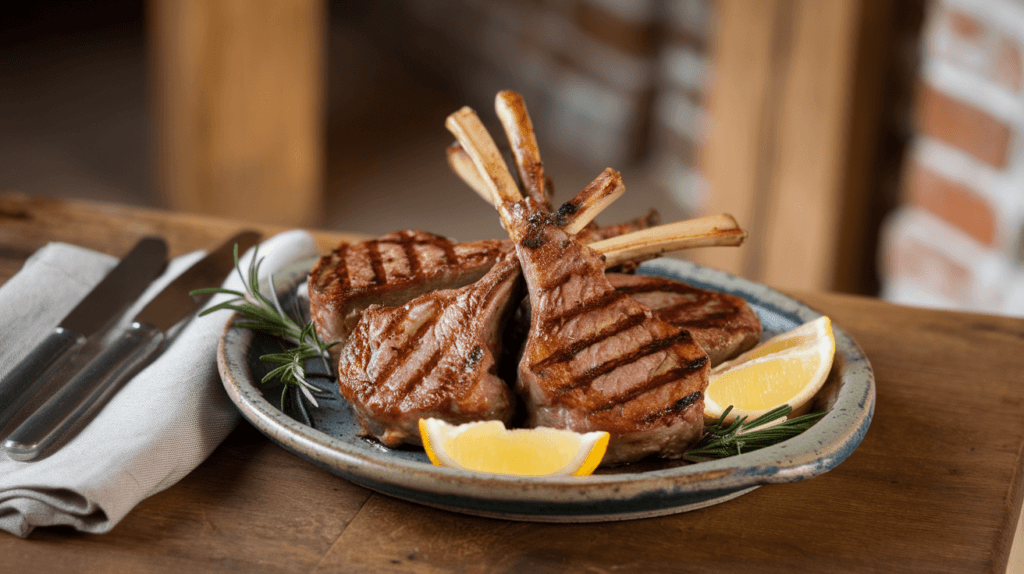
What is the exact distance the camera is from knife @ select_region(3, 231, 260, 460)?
3.74 ft

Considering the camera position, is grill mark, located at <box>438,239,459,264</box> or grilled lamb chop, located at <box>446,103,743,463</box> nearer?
grilled lamb chop, located at <box>446,103,743,463</box>

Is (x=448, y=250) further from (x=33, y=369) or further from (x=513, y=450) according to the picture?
(x=33, y=369)

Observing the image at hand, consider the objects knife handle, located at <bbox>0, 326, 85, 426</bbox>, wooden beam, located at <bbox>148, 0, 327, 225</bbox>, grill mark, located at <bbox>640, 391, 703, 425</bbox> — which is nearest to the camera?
grill mark, located at <bbox>640, 391, 703, 425</bbox>

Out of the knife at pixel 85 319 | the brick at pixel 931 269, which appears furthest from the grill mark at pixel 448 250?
the brick at pixel 931 269

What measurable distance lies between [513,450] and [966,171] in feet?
7.28

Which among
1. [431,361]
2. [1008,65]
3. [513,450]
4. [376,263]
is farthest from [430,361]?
[1008,65]

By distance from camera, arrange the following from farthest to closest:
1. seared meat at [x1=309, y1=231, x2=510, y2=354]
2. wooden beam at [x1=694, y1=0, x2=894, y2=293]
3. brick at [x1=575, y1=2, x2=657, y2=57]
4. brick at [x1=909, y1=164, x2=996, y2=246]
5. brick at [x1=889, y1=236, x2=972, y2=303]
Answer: brick at [x1=575, y1=2, x2=657, y2=57]
wooden beam at [x1=694, y1=0, x2=894, y2=293]
brick at [x1=889, y1=236, x2=972, y2=303]
brick at [x1=909, y1=164, x2=996, y2=246]
seared meat at [x1=309, y1=231, x2=510, y2=354]

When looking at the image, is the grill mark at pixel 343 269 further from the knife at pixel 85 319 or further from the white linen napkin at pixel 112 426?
the knife at pixel 85 319

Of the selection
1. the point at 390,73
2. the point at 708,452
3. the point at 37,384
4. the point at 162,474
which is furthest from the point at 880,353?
the point at 390,73

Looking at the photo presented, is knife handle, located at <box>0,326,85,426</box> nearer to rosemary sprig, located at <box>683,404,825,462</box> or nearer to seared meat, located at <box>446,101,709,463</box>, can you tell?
seared meat, located at <box>446,101,709,463</box>

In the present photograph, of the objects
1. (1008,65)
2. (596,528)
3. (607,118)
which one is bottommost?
(607,118)

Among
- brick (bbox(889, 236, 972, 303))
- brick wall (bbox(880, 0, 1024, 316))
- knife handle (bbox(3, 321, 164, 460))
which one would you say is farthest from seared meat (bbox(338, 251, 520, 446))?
brick (bbox(889, 236, 972, 303))

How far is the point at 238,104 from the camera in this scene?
3.97 m

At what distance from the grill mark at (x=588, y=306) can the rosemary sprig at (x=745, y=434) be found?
21cm
